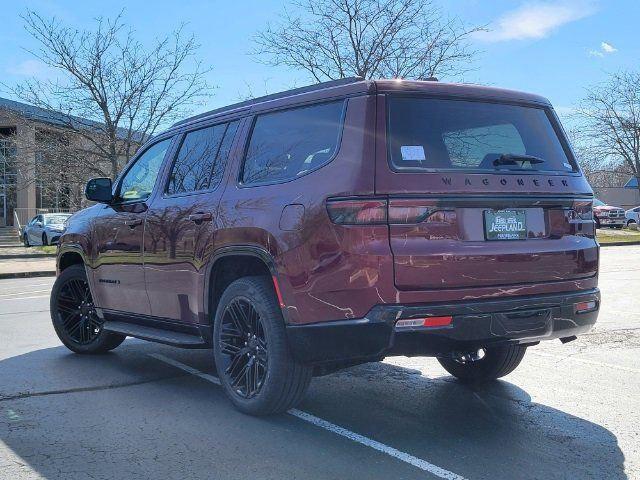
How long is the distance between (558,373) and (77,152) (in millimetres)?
20830

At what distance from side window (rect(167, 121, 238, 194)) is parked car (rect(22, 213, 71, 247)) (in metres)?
23.4

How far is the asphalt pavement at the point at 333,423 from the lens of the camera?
346 centimetres

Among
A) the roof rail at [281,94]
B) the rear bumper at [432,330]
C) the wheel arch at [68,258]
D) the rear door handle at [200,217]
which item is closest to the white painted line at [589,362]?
the rear bumper at [432,330]

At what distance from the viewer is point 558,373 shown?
5.52 meters

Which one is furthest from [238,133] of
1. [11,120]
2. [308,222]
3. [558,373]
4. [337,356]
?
[11,120]

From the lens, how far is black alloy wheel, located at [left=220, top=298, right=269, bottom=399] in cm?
418

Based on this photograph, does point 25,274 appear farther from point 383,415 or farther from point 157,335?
point 383,415

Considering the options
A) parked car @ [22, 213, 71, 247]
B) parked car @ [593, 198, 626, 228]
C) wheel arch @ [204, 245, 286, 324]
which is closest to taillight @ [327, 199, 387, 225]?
wheel arch @ [204, 245, 286, 324]

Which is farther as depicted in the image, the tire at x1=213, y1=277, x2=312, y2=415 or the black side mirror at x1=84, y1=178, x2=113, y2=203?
the black side mirror at x1=84, y1=178, x2=113, y2=203

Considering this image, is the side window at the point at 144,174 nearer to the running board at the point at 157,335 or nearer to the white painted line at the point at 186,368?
the running board at the point at 157,335

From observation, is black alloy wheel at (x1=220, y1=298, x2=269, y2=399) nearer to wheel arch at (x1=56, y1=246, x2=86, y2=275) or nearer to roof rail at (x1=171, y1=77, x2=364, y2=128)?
roof rail at (x1=171, y1=77, x2=364, y2=128)

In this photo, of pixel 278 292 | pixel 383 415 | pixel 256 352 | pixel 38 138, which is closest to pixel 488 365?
pixel 383 415

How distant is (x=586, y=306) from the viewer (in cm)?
405

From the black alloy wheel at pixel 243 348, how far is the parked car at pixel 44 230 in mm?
24319
